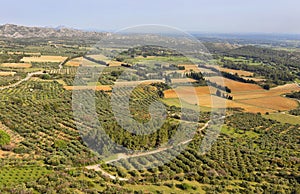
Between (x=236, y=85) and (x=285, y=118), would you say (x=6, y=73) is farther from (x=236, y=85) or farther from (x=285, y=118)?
(x=285, y=118)

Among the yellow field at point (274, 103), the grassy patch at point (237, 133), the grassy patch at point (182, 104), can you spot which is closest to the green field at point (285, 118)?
the yellow field at point (274, 103)

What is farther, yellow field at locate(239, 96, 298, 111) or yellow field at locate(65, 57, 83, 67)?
yellow field at locate(65, 57, 83, 67)

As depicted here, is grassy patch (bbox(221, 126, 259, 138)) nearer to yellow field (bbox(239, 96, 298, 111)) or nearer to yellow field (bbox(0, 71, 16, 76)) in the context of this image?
yellow field (bbox(239, 96, 298, 111))

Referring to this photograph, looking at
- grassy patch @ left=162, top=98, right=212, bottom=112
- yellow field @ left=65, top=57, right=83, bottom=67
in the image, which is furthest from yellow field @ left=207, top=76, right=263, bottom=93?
yellow field @ left=65, top=57, right=83, bottom=67

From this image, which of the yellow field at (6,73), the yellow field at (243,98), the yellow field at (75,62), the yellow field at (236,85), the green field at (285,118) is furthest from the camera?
the yellow field at (75,62)

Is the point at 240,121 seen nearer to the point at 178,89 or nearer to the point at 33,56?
the point at 178,89

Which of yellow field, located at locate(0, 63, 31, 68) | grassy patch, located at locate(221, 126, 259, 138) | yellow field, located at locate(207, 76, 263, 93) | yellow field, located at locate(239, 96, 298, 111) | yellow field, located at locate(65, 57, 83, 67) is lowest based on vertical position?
grassy patch, located at locate(221, 126, 259, 138)

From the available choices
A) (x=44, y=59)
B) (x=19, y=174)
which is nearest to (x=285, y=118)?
(x=19, y=174)

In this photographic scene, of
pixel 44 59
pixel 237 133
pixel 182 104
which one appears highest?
pixel 44 59

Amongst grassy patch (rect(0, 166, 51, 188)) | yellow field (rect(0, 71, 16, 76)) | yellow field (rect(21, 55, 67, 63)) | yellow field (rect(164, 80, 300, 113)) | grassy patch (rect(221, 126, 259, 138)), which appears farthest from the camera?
yellow field (rect(21, 55, 67, 63))

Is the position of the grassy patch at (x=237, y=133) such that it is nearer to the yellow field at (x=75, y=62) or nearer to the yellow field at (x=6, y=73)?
the yellow field at (x=6, y=73)

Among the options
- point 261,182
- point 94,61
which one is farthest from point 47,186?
point 94,61
